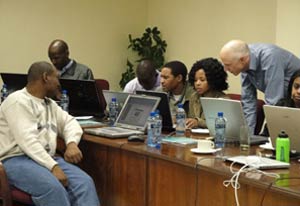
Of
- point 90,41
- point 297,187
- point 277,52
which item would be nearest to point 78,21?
point 90,41

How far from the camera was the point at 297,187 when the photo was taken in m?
1.86

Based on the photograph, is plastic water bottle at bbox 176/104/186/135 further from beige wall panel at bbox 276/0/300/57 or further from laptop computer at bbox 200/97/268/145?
beige wall panel at bbox 276/0/300/57

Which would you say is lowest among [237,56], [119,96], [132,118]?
A: [132,118]

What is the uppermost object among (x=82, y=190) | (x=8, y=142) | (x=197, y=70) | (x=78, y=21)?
(x=78, y=21)

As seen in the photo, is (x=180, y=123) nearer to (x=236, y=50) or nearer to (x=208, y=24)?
(x=236, y=50)

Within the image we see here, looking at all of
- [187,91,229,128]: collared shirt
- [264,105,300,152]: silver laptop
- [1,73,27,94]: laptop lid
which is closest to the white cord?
[264,105,300,152]: silver laptop

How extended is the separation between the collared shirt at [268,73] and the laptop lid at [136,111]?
767 mm

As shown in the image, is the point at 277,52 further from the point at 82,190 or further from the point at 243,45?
the point at 82,190

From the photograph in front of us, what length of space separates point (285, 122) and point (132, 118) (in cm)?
127

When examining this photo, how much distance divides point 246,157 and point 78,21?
4054mm

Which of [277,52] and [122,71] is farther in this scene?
[122,71]

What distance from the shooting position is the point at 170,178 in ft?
8.43

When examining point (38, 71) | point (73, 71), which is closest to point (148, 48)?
point (73, 71)

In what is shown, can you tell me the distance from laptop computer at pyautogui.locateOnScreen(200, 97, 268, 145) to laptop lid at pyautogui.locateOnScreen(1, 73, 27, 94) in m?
1.76
